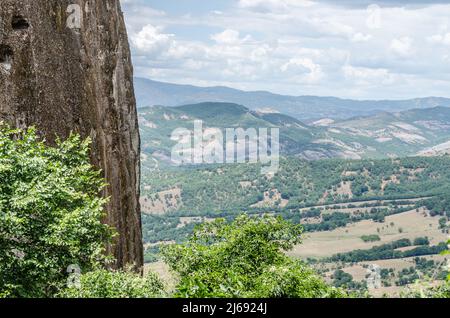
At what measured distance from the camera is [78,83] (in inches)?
1874

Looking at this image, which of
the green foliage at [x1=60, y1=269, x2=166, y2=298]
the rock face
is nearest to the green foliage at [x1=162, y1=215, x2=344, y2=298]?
the green foliage at [x1=60, y1=269, x2=166, y2=298]

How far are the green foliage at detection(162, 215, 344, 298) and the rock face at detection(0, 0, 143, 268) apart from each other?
5.30 metres

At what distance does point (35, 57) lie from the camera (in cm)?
4416

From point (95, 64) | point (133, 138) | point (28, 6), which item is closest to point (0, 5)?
point (28, 6)

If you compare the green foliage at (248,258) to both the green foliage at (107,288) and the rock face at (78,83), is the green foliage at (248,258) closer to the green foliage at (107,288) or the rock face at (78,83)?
the green foliage at (107,288)

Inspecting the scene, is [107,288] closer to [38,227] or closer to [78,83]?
[38,227]

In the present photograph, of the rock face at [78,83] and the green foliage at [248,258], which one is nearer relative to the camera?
the green foliage at [248,258]

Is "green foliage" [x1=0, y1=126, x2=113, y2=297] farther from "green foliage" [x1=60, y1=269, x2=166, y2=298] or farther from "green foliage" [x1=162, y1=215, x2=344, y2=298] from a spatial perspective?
"green foliage" [x1=162, y1=215, x2=344, y2=298]

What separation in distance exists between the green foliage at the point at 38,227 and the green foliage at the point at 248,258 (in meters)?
5.36

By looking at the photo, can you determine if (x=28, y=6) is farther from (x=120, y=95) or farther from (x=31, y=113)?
(x=120, y=95)

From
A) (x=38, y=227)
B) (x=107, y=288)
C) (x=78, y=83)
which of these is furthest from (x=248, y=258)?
(x=78, y=83)

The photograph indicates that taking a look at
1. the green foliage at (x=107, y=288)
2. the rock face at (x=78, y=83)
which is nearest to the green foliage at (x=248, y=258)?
the green foliage at (x=107, y=288)

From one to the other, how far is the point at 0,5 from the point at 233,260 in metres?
22.9

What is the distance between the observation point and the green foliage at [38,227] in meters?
27.7
